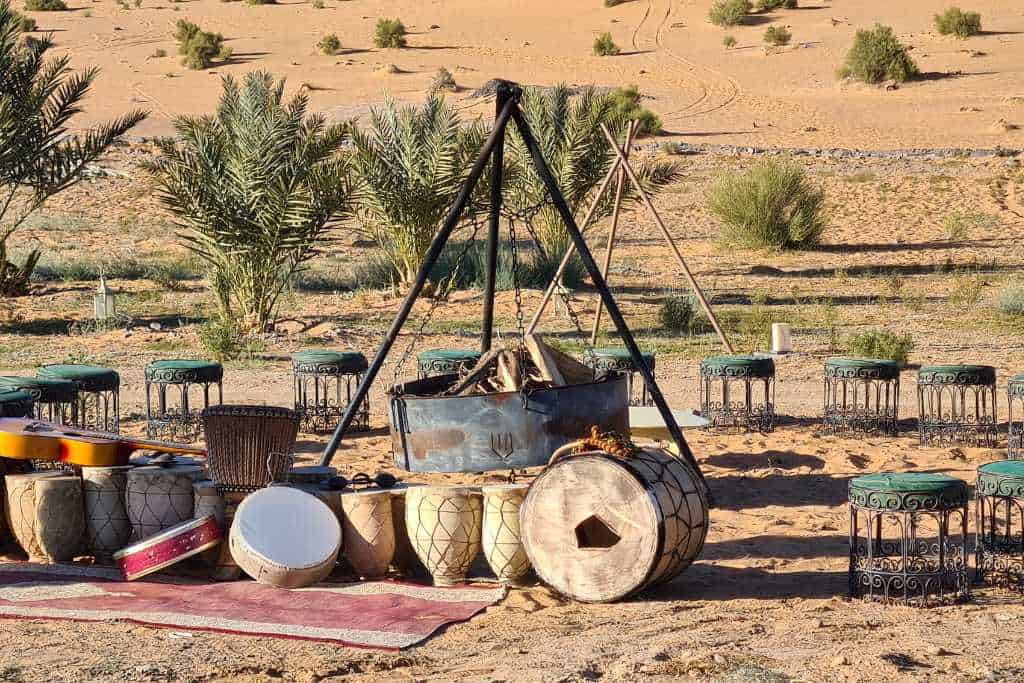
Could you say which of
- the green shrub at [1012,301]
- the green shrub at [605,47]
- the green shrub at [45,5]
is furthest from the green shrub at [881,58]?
the green shrub at [45,5]

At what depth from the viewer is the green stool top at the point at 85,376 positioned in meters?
10.3

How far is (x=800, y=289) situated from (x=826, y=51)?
29554 mm

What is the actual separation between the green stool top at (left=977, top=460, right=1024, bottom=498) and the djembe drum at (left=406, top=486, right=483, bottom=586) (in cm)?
237

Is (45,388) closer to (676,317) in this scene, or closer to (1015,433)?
(1015,433)

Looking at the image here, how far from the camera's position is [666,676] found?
215 inches

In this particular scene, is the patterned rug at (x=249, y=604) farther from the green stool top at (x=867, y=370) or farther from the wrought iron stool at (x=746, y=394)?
the green stool top at (x=867, y=370)

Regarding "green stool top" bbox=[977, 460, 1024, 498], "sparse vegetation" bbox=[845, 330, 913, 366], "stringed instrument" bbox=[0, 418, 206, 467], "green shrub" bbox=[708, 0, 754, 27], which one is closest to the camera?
"green stool top" bbox=[977, 460, 1024, 498]

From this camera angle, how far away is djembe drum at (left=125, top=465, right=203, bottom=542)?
7.41 metres

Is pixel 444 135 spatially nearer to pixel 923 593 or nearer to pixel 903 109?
pixel 923 593

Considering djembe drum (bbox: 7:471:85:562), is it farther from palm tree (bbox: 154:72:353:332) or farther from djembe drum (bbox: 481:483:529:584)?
palm tree (bbox: 154:72:353:332)

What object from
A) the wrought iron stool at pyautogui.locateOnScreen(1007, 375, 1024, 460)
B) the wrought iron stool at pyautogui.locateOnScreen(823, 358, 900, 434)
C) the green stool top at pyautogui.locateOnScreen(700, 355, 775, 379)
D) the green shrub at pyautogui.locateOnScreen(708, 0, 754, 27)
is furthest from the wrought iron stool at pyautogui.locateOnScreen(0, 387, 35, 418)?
the green shrub at pyautogui.locateOnScreen(708, 0, 754, 27)

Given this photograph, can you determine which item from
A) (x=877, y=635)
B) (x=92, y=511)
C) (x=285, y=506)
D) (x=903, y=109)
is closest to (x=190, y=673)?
(x=285, y=506)

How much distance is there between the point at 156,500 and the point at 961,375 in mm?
5673

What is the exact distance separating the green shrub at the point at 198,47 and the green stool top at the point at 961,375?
136 ft
